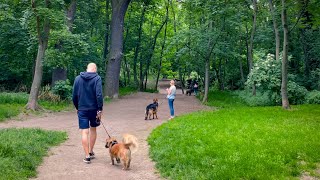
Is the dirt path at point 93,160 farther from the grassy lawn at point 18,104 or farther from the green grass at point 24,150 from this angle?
the grassy lawn at point 18,104

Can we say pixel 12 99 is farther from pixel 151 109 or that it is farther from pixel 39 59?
pixel 151 109

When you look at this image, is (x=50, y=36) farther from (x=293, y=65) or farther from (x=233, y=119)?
(x=293, y=65)

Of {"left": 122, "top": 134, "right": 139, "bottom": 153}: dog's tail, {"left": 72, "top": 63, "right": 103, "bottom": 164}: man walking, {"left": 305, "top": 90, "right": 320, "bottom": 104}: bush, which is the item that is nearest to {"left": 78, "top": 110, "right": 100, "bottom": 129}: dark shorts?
{"left": 72, "top": 63, "right": 103, "bottom": 164}: man walking

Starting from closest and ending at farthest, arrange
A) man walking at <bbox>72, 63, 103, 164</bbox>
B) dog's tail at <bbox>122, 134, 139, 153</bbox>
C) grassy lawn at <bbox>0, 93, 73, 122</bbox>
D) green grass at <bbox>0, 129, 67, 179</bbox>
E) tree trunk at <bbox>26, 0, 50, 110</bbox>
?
green grass at <bbox>0, 129, 67, 179</bbox>
dog's tail at <bbox>122, 134, 139, 153</bbox>
man walking at <bbox>72, 63, 103, 164</bbox>
grassy lawn at <bbox>0, 93, 73, 122</bbox>
tree trunk at <bbox>26, 0, 50, 110</bbox>

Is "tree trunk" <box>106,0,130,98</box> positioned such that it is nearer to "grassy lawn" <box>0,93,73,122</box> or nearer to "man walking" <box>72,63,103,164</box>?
"grassy lawn" <box>0,93,73,122</box>

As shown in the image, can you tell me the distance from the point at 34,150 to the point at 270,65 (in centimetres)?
1466

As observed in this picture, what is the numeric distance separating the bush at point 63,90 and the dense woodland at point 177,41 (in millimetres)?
596

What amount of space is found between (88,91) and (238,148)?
362cm

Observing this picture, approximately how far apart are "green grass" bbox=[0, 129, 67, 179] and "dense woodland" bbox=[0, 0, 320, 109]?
7.71m

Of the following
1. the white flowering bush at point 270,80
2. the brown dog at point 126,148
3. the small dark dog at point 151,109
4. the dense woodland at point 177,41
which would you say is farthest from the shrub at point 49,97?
the brown dog at point 126,148

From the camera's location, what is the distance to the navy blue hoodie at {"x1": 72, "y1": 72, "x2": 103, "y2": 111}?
7.65 m

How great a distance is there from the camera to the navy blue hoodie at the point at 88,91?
25.1ft

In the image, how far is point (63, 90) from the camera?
20.5 meters

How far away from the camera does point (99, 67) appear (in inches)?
1236
